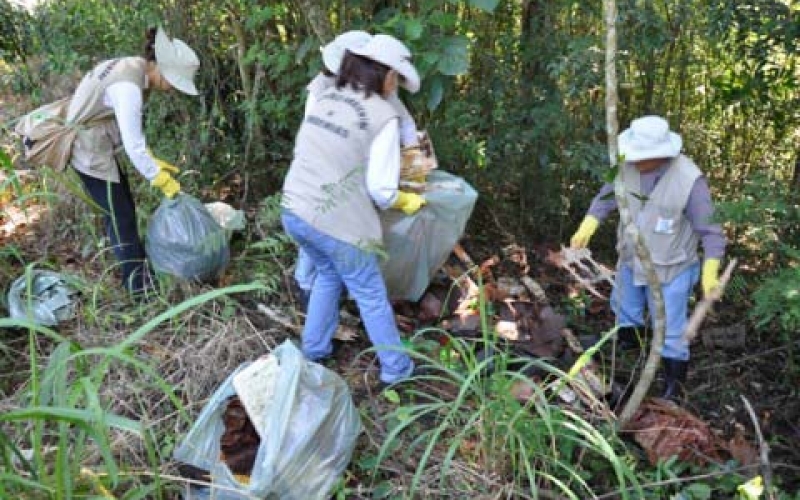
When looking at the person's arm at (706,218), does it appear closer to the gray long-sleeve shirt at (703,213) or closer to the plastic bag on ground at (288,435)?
the gray long-sleeve shirt at (703,213)

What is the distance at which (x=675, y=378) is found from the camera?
132 inches

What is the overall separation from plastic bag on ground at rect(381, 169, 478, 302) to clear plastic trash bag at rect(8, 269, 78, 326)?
1441mm

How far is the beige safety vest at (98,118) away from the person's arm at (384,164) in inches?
46.4

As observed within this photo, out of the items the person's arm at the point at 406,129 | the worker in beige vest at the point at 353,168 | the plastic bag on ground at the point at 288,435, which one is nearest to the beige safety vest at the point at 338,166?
the worker in beige vest at the point at 353,168

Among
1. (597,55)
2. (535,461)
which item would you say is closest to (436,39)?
(597,55)

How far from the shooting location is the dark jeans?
143 inches

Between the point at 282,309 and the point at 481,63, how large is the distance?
176cm

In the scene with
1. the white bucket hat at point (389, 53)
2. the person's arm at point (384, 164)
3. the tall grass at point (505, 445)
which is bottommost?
the tall grass at point (505, 445)

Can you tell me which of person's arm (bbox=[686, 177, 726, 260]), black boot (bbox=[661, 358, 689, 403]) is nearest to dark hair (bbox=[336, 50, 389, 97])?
person's arm (bbox=[686, 177, 726, 260])

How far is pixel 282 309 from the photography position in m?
3.65

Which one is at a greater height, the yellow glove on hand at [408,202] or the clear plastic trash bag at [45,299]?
the yellow glove on hand at [408,202]

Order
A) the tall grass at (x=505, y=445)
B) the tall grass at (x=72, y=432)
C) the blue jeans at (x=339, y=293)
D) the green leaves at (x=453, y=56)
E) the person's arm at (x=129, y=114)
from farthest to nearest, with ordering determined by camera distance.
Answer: the person's arm at (x=129, y=114), the green leaves at (x=453, y=56), the blue jeans at (x=339, y=293), the tall grass at (x=505, y=445), the tall grass at (x=72, y=432)

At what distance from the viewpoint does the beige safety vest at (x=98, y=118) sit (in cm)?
338

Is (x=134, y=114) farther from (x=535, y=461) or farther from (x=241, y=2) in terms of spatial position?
(x=535, y=461)
